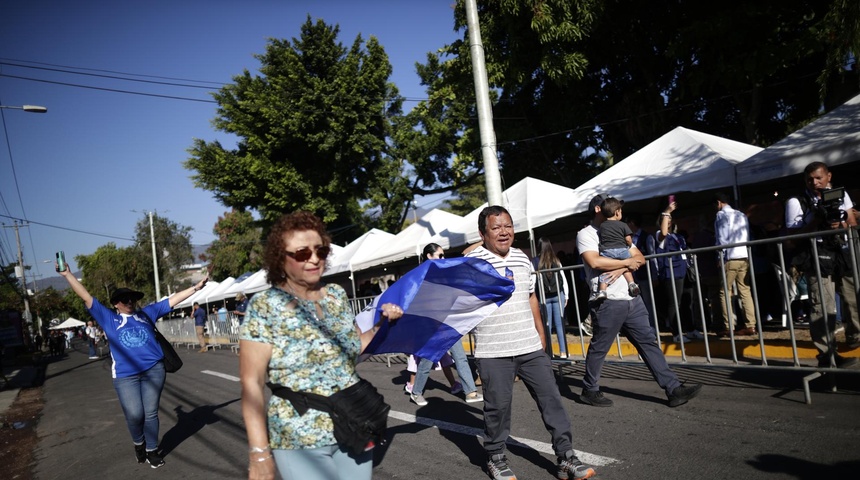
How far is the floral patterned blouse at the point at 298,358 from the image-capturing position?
8.39 ft

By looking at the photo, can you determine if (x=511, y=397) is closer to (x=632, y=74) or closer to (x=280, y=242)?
(x=280, y=242)

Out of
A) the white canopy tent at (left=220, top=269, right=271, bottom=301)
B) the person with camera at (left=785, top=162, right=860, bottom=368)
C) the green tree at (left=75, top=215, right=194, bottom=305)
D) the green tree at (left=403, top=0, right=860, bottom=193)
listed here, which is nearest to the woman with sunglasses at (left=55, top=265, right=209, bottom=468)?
the person with camera at (left=785, top=162, right=860, bottom=368)

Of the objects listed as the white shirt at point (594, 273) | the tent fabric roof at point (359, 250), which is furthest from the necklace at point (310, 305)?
the tent fabric roof at point (359, 250)

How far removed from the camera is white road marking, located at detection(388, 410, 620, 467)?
176 inches

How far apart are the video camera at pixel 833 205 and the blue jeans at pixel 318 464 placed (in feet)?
16.5

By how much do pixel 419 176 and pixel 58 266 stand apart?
2243cm

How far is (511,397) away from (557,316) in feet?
15.0

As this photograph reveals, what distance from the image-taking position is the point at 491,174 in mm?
10359

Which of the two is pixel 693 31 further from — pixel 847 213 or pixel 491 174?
pixel 847 213

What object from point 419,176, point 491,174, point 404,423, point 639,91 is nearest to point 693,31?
point 639,91

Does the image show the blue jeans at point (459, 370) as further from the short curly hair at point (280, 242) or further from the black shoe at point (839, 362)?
the short curly hair at point (280, 242)

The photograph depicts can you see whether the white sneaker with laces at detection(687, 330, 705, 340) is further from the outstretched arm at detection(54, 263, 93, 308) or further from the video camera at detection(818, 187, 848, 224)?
the outstretched arm at detection(54, 263, 93, 308)

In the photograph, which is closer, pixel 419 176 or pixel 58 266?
pixel 58 266

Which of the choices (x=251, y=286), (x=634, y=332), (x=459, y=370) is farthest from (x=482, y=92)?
(x=251, y=286)
